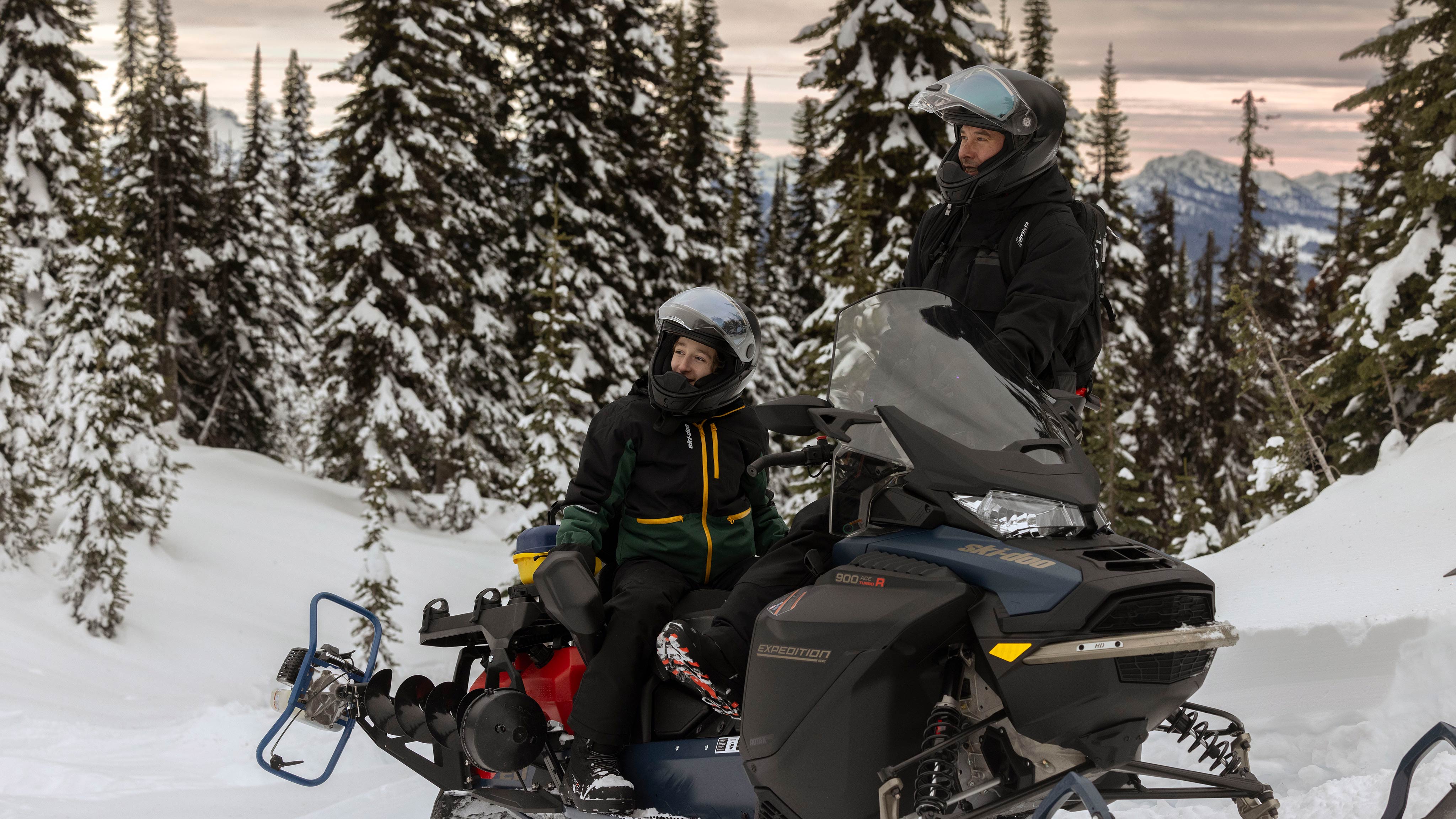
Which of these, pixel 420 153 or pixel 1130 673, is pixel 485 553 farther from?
pixel 1130 673

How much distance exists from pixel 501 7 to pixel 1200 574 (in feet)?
83.1

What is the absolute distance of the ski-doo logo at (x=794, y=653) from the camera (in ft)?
9.04

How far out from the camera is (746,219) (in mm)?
40406

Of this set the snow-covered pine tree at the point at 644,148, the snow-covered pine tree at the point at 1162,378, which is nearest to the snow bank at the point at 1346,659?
the snow-covered pine tree at the point at 1162,378

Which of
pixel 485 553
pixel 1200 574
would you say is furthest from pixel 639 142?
pixel 1200 574

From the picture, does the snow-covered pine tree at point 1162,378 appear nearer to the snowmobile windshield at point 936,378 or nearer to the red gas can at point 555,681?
the red gas can at point 555,681

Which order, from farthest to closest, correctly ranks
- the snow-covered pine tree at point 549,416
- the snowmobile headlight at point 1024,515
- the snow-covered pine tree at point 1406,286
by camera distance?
the snow-covered pine tree at point 549,416, the snow-covered pine tree at point 1406,286, the snowmobile headlight at point 1024,515

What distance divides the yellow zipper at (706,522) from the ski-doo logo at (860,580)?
1.36m

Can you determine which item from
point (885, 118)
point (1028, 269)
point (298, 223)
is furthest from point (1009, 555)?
point (298, 223)

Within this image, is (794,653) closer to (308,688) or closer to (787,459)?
(787,459)

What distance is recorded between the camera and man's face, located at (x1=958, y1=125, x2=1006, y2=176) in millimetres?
3539

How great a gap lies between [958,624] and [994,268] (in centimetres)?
148

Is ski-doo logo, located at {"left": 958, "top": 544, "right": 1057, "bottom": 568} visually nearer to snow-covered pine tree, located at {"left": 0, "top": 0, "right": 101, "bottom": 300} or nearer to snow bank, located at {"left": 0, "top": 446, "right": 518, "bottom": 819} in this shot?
snow bank, located at {"left": 0, "top": 446, "right": 518, "bottom": 819}

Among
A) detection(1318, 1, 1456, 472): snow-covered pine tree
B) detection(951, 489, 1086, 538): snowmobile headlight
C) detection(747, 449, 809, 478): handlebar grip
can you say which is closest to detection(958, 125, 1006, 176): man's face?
detection(747, 449, 809, 478): handlebar grip
